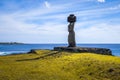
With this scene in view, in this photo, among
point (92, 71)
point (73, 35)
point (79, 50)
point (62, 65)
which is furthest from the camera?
point (73, 35)

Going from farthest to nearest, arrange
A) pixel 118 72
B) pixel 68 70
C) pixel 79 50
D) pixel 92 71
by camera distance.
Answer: pixel 79 50 < pixel 68 70 < pixel 92 71 < pixel 118 72

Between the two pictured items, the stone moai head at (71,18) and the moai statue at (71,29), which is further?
the moai statue at (71,29)

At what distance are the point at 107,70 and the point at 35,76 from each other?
554 cm

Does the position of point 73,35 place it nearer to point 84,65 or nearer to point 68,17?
point 68,17

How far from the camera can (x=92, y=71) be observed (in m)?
20.4

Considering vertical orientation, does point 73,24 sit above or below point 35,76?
above

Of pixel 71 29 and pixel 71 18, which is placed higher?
pixel 71 18

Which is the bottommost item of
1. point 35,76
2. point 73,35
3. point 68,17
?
point 35,76

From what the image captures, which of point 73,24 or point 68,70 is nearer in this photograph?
point 68,70

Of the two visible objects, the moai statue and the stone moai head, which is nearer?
the stone moai head

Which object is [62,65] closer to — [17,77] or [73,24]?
[17,77]

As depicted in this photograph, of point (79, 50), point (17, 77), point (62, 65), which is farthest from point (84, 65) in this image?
point (79, 50)

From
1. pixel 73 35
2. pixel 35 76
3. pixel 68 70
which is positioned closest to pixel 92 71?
pixel 68 70

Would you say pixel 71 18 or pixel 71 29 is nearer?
pixel 71 18
